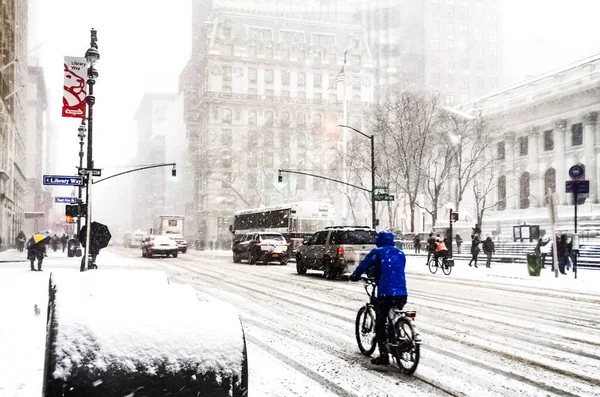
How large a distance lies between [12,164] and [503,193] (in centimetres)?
4651

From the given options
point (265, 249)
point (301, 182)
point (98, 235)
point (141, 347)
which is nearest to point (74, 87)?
point (98, 235)

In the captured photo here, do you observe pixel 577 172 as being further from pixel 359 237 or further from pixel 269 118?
pixel 269 118

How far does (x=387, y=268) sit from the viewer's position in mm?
7238

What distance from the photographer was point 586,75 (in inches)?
2062

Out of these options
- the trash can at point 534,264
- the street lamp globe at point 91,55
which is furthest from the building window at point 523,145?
the street lamp globe at point 91,55

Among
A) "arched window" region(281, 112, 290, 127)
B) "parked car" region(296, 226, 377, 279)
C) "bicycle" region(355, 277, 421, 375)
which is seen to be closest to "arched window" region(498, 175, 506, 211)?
"arched window" region(281, 112, 290, 127)

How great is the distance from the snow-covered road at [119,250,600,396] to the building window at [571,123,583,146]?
43.3 metres

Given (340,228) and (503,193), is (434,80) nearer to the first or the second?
(503,193)

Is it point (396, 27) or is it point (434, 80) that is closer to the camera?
point (434, 80)

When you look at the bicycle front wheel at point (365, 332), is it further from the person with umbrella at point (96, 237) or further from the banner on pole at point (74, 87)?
the banner on pole at point (74, 87)

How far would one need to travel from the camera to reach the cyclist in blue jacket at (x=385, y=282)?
23.6 ft

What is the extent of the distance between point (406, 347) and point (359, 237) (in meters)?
14.0

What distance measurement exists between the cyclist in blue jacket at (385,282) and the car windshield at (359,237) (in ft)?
43.8

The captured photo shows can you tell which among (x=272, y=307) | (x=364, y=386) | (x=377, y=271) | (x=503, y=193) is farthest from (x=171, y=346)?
(x=503, y=193)
